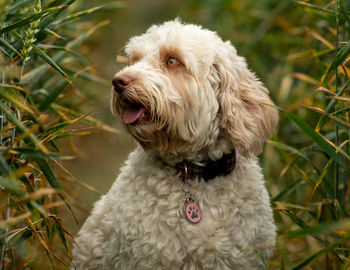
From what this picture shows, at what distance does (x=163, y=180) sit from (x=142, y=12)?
8052 mm

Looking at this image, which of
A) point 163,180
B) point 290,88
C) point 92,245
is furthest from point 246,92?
point 290,88

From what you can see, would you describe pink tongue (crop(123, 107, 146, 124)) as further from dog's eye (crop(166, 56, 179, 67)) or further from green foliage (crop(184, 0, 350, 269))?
green foliage (crop(184, 0, 350, 269))

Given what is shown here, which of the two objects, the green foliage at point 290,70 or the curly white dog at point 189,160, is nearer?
the curly white dog at point 189,160

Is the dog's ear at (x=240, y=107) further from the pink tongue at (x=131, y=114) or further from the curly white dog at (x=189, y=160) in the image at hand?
the pink tongue at (x=131, y=114)

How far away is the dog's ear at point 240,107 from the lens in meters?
2.36

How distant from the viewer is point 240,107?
243 centimetres

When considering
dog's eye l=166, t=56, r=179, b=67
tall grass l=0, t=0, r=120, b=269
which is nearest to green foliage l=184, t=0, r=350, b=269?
dog's eye l=166, t=56, r=179, b=67

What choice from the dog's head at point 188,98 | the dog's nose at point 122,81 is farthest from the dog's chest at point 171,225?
the dog's nose at point 122,81

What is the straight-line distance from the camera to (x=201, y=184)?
243 centimetres

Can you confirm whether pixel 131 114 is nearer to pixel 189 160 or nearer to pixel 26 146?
pixel 189 160

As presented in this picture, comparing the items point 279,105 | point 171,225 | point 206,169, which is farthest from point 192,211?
point 279,105

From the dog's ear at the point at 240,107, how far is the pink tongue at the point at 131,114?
0.43 meters

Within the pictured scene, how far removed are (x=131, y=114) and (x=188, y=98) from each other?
302 mm

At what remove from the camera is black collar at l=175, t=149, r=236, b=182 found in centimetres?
245
